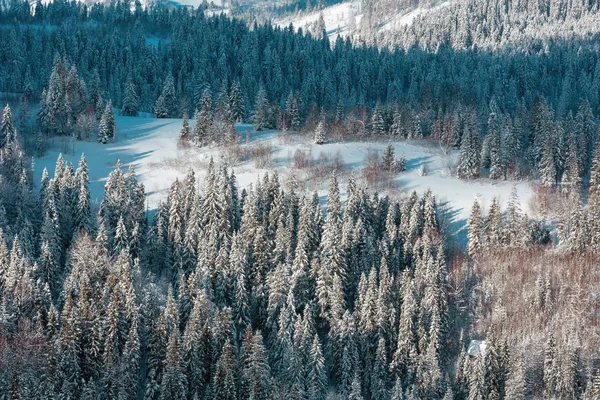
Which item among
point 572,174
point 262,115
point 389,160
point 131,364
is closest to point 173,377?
point 131,364

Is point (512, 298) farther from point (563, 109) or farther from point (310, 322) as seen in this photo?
point (563, 109)

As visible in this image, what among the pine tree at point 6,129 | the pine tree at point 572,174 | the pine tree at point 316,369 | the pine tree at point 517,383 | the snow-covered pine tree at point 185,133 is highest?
the pine tree at point 6,129

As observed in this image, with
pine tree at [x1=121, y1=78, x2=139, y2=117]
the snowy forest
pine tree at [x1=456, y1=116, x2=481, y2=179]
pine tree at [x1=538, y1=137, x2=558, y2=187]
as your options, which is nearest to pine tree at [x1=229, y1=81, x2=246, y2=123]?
the snowy forest

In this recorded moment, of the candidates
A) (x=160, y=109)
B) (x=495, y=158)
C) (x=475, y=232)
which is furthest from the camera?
(x=160, y=109)

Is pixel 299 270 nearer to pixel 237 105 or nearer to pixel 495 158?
pixel 495 158

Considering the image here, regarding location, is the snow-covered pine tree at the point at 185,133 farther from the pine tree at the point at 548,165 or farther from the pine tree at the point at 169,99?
the pine tree at the point at 548,165

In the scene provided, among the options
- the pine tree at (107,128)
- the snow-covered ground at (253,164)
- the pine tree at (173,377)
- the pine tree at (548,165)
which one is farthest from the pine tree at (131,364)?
the pine tree at (548,165)

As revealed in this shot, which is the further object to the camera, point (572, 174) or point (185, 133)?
point (185, 133)
